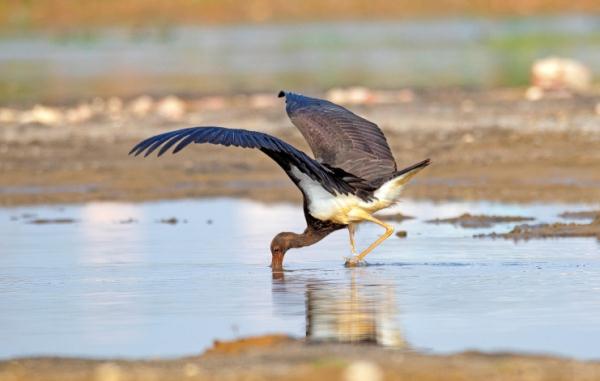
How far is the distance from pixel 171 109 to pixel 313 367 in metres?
16.1

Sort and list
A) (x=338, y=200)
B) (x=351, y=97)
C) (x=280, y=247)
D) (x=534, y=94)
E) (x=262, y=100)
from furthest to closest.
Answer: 1. (x=262, y=100)
2. (x=351, y=97)
3. (x=534, y=94)
4. (x=280, y=247)
5. (x=338, y=200)

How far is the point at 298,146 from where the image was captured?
17.7 meters

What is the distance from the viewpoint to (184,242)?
38.0 feet

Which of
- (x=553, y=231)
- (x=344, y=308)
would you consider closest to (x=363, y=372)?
(x=344, y=308)

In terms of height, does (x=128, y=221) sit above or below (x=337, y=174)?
below

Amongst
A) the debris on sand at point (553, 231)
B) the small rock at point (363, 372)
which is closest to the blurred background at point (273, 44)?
the debris on sand at point (553, 231)

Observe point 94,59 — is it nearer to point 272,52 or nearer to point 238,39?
point 272,52

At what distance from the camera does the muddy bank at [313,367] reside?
20.3 feet

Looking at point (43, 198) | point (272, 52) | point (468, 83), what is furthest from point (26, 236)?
point (272, 52)

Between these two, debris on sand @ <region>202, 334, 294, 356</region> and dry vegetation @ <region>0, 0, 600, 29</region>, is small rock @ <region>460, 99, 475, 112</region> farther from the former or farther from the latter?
dry vegetation @ <region>0, 0, 600, 29</region>

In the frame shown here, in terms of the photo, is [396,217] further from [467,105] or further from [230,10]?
[230,10]

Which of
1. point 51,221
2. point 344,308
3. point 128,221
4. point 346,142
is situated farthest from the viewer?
point 51,221

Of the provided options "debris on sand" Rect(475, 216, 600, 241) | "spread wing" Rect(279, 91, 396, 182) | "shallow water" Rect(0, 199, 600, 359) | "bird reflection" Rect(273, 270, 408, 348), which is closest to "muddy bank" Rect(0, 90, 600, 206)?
"shallow water" Rect(0, 199, 600, 359)

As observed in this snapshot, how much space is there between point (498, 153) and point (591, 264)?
713 cm
